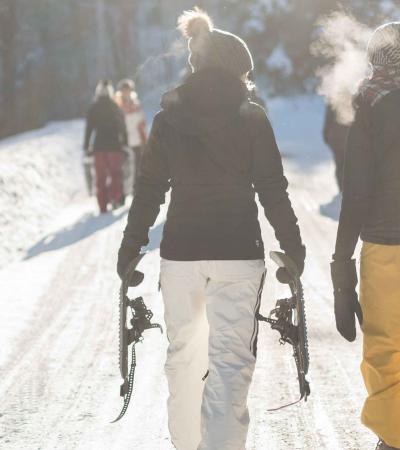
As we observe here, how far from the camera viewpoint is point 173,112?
432 centimetres

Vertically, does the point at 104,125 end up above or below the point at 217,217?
above

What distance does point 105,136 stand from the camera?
14.4 metres

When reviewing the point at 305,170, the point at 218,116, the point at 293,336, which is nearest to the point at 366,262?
the point at 293,336

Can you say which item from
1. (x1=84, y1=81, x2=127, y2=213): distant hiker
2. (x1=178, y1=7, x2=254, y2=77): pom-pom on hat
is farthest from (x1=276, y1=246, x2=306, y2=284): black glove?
(x1=84, y1=81, x2=127, y2=213): distant hiker

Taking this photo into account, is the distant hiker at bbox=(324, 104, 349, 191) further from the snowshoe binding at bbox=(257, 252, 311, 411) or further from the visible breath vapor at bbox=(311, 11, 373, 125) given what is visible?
the snowshoe binding at bbox=(257, 252, 311, 411)

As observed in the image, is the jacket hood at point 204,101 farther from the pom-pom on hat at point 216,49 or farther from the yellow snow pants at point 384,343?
the yellow snow pants at point 384,343

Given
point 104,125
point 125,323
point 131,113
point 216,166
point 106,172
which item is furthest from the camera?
point 131,113

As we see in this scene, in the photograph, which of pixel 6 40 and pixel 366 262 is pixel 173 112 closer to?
pixel 366 262

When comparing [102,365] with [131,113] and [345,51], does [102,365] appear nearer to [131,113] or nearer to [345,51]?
[345,51]

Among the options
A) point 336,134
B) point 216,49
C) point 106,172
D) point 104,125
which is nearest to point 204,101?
point 216,49

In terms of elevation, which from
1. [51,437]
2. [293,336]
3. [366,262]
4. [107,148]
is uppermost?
[107,148]

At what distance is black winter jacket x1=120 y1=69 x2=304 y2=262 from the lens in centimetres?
426

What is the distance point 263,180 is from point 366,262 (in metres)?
0.61

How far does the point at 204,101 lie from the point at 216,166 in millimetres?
268
